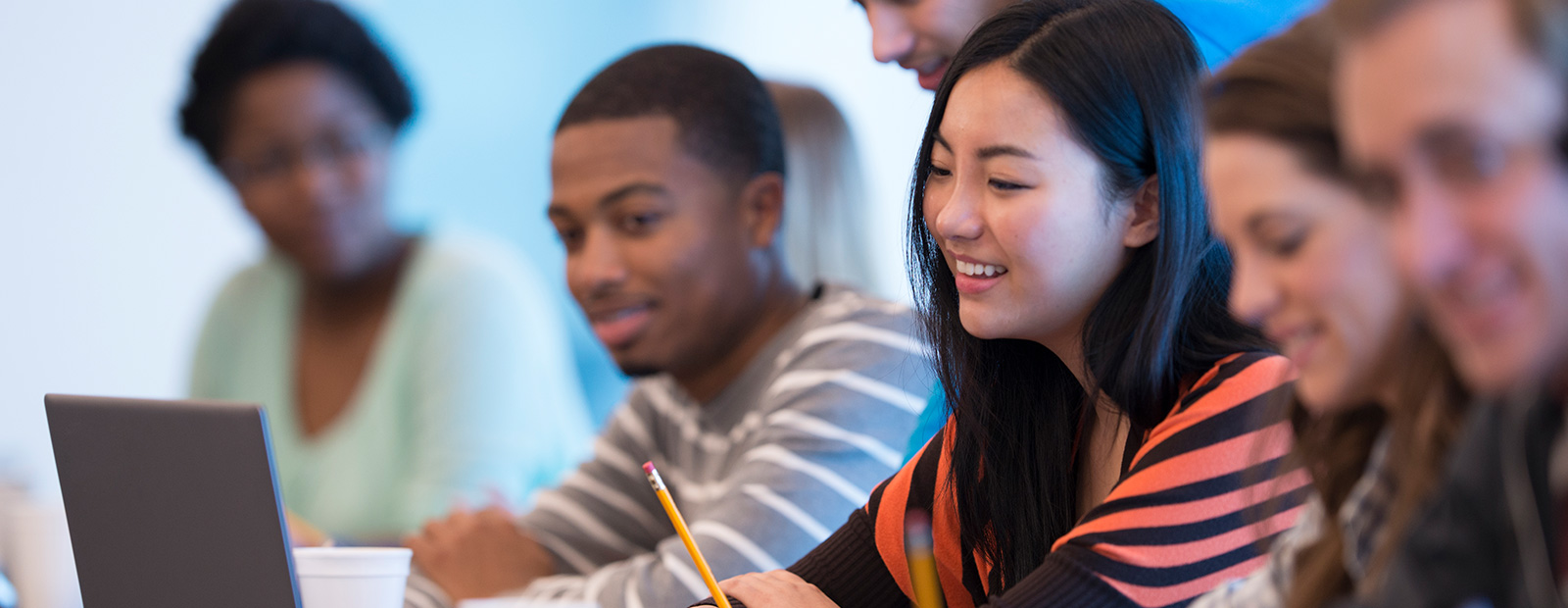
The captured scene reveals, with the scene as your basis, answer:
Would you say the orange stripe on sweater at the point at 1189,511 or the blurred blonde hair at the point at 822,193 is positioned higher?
the blurred blonde hair at the point at 822,193

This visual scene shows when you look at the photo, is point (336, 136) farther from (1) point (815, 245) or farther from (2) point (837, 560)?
(2) point (837, 560)

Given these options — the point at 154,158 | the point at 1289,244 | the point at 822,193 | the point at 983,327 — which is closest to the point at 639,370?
the point at 822,193

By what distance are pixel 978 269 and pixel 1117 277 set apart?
0.33ft

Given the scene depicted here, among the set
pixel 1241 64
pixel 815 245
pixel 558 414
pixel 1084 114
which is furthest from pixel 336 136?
pixel 1241 64

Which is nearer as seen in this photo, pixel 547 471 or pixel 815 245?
pixel 815 245

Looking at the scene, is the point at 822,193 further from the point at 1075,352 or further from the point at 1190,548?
the point at 1190,548

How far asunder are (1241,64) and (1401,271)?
0.16 metres

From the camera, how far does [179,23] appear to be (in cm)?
327

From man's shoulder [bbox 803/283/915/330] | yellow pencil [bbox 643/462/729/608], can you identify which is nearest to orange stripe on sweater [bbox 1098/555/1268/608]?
yellow pencil [bbox 643/462/729/608]

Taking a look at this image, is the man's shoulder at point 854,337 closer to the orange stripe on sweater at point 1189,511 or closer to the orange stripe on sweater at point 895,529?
the orange stripe on sweater at point 895,529

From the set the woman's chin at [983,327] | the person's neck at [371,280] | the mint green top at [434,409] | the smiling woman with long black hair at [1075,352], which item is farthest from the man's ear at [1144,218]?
the person's neck at [371,280]

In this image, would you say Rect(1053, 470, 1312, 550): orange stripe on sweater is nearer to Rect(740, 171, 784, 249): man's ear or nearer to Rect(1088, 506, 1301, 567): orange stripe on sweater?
Rect(1088, 506, 1301, 567): orange stripe on sweater

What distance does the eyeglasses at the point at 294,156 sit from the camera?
2.38 m

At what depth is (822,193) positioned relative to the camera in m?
1.85
